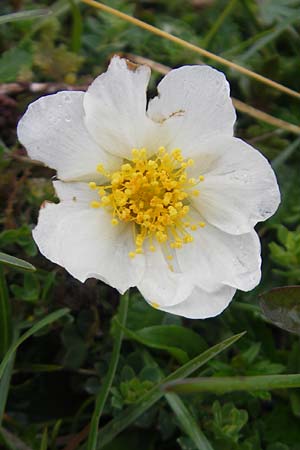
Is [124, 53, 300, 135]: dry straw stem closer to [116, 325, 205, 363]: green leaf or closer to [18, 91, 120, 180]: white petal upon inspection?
[18, 91, 120, 180]: white petal

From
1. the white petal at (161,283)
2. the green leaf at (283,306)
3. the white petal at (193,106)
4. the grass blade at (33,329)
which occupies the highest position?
the white petal at (193,106)

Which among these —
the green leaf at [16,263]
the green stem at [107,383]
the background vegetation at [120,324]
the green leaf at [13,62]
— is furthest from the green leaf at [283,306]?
the green leaf at [13,62]

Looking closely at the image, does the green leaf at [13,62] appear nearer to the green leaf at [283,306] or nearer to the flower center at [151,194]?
the flower center at [151,194]

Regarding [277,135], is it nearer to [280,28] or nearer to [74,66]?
[280,28]

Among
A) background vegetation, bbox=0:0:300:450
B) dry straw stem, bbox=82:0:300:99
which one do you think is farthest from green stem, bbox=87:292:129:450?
dry straw stem, bbox=82:0:300:99

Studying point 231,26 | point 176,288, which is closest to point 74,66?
point 231,26

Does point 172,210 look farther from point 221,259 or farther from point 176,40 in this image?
point 176,40

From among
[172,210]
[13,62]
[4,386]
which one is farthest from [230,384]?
[13,62]
